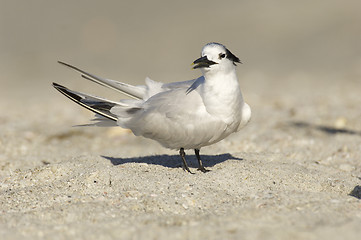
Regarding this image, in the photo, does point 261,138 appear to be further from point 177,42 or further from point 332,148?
point 177,42

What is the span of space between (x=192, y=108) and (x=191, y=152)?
1.65 metres

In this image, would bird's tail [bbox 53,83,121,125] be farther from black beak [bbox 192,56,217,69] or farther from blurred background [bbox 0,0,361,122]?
blurred background [bbox 0,0,361,122]

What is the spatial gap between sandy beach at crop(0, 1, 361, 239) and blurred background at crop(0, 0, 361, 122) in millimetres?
60

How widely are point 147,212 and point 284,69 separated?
10076mm

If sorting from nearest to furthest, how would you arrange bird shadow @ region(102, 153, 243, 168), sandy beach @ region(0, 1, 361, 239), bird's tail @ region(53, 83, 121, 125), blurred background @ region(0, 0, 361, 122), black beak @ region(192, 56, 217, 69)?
sandy beach @ region(0, 1, 361, 239) → black beak @ region(192, 56, 217, 69) → bird's tail @ region(53, 83, 121, 125) → bird shadow @ region(102, 153, 243, 168) → blurred background @ region(0, 0, 361, 122)

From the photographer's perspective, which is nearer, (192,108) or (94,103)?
(192,108)

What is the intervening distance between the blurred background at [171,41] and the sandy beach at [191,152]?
Result: 60 mm

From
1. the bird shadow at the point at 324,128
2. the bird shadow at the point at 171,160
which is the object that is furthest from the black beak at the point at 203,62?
the bird shadow at the point at 324,128

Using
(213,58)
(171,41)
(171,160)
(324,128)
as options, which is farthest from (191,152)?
(171,41)

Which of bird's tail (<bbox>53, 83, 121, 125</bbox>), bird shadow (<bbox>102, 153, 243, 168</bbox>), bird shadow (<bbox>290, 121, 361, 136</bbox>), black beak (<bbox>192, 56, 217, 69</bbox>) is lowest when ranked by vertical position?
bird shadow (<bbox>102, 153, 243, 168</bbox>)

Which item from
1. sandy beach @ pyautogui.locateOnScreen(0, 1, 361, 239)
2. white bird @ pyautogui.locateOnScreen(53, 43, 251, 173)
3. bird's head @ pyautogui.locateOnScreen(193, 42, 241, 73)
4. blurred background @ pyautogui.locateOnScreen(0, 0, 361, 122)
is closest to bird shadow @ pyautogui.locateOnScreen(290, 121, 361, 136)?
sandy beach @ pyautogui.locateOnScreen(0, 1, 361, 239)

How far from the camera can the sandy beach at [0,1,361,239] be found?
3.35 m

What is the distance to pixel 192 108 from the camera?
14.8ft

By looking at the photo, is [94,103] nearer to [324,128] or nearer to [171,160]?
[171,160]
